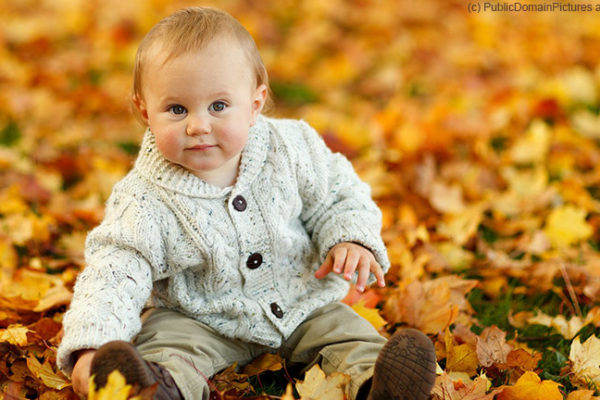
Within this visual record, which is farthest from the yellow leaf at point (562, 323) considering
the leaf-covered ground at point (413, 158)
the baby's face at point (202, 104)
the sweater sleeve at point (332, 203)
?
the baby's face at point (202, 104)

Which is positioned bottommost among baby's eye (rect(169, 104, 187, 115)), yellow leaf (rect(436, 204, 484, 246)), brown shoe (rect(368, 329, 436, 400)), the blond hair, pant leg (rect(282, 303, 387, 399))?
pant leg (rect(282, 303, 387, 399))

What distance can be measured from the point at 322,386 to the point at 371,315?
1.38 feet

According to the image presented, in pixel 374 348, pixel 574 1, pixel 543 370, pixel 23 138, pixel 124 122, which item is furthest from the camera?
pixel 574 1

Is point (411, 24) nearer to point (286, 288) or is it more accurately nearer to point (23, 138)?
point (23, 138)

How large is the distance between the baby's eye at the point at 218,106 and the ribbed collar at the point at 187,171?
0.20m

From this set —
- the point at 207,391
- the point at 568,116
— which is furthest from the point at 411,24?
the point at 207,391

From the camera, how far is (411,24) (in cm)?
530

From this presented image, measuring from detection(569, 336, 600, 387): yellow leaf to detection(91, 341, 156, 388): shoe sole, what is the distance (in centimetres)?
116

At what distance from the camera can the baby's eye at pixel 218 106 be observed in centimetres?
162

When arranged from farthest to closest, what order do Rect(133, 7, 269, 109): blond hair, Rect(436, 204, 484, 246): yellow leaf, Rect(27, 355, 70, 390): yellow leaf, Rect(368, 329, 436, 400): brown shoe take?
Rect(436, 204, 484, 246): yellow leaf < Rect(27, 355, 70, 390): yellow leaf < Rect(133, 7, 269, 109): blond hair < Rect(368, 329, 436, 400): brown shoe

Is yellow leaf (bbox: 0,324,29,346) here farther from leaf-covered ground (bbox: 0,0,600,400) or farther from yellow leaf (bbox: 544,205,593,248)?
yellow leaf (bbox: 544,205,593,248)

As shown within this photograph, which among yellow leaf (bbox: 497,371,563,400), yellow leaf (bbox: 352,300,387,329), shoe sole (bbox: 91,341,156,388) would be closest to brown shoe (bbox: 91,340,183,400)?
shoe sole (bbox: 91,341,156,388)

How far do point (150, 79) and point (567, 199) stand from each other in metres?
1.96

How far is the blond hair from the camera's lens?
1.55m
